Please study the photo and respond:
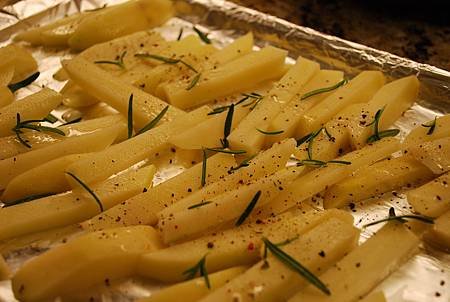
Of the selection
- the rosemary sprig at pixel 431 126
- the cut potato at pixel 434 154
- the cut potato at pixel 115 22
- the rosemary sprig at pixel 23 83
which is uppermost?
the cut potato at pixel 115 22

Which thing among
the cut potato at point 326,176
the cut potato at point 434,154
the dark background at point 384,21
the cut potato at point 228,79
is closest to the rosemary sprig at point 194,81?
the cut potato at point 228,79

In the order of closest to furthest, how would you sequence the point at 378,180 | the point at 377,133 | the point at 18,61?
the point at 378,180, the point at 377,133, the point at 18,61

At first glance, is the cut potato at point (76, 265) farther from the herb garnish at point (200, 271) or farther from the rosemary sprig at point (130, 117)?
the rosemary sprig at point (130, 117)

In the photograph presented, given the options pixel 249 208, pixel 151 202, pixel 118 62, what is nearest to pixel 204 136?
pixel 151 202

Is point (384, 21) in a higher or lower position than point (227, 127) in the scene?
higher

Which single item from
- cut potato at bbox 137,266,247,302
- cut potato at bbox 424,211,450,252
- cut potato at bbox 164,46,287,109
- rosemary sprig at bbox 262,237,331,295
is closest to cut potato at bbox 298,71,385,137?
cut potato at bbox 164,46,287,109

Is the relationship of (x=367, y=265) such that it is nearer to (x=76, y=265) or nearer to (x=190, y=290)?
(x=190, y=290)
